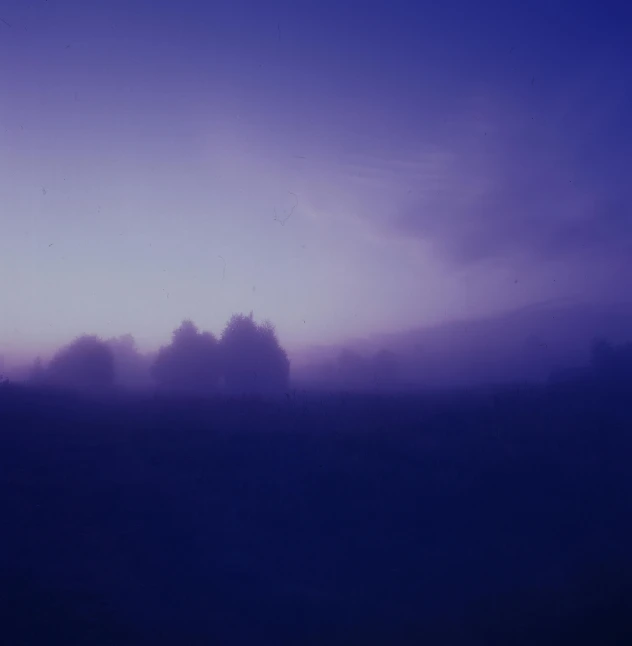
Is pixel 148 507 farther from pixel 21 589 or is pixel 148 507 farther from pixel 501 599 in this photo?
pixel 501 599

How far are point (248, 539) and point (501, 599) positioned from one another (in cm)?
447

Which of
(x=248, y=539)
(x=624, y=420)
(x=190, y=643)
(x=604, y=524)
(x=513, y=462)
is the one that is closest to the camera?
(x=190, y=643)

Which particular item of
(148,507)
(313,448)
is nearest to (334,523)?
(313,448)

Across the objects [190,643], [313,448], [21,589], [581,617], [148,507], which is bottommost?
[581,617]

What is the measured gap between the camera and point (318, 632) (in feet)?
19.1

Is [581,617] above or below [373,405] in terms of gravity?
below

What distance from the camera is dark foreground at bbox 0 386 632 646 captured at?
592 cm

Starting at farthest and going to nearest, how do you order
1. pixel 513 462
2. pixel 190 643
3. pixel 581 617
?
pixel 513 462 → pixel 581 617 → pixel 190 643

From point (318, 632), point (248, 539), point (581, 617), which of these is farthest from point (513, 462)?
point (248, 539)

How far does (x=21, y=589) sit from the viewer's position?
5871 mm

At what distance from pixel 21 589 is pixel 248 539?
3.49m

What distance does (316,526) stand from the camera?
7266 millimetres

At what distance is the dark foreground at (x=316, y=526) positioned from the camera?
19.4 feet

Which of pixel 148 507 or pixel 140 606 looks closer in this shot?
pixel 140 606
